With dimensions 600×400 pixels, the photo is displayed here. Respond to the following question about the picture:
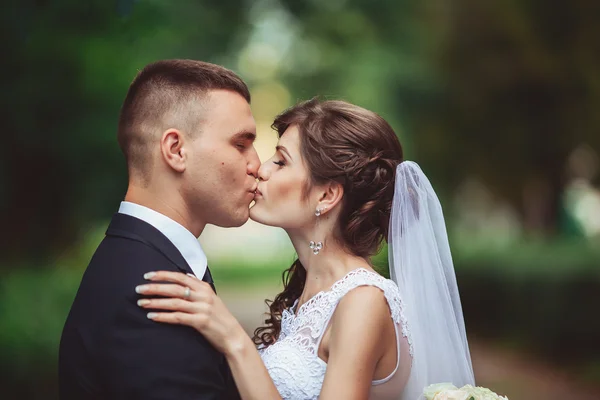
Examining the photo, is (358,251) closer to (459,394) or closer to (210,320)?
(459,394)

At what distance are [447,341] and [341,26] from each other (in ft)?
27.8

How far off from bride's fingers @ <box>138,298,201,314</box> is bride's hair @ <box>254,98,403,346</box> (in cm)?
119

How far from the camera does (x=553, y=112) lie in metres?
12.6

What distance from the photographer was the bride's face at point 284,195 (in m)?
3.71

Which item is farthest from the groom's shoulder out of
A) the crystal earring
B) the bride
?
the crystal earring

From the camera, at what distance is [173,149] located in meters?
3.03

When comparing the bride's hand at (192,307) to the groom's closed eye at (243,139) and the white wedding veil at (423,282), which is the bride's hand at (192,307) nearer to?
the groom's closed eye at (243,139)

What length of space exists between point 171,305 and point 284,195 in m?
1.19

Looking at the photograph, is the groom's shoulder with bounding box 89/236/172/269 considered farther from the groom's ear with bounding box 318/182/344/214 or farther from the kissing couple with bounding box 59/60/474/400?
the groom's ear with bounding box 318/182/344/214

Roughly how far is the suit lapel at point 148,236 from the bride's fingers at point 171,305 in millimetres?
184

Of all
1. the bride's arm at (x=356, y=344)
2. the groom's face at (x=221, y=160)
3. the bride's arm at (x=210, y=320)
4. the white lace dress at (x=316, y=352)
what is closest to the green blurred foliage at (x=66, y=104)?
the groom's face at (x=221, y=160)

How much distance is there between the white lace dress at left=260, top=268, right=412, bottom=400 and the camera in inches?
135

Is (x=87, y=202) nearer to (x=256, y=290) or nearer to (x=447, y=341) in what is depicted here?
(x=447, y=341)

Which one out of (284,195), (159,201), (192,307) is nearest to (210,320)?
(192,307)
